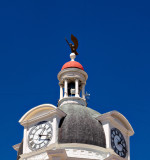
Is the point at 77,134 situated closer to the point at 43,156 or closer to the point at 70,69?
the point at 43,156

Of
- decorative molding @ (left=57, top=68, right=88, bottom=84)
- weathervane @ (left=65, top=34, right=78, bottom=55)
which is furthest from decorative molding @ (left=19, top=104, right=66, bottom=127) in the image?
→ weathervane @ (left=65, top=34, right=78, bottom=55)

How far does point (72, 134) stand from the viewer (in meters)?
42.6

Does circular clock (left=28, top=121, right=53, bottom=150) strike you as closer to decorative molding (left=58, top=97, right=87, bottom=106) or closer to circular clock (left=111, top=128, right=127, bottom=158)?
decorative molding (left=58, top=97, right=87, bottom=106)

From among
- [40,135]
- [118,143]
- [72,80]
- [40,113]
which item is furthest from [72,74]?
[118,143]

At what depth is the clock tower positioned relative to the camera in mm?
42000

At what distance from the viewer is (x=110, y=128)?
44.1m

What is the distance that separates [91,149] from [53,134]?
2873 mm

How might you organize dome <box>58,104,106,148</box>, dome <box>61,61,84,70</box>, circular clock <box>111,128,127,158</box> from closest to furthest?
dome <box>58,104,106,148</box> → circular clock <box>111,128,127,158</box> → dome <box>61,61,84,70</box>

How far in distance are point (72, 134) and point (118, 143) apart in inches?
150

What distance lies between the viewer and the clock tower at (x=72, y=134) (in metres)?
42.0

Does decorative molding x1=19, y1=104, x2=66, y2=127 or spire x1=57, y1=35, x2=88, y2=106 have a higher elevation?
spire x1=57, y1=35, x2=88, y2=106

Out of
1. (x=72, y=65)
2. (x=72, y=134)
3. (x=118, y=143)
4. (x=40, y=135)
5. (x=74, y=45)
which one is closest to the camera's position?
(x=72, y=134)

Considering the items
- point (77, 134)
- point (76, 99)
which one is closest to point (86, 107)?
point (76, 99)

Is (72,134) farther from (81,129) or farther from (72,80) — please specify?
(72,80)
